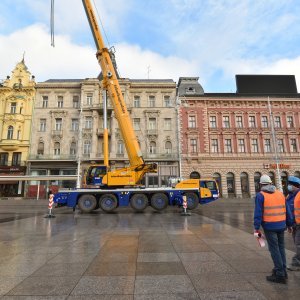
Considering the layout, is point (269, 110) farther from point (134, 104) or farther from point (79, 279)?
point (79, 279)

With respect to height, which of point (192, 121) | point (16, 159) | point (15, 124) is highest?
point (192, 121)

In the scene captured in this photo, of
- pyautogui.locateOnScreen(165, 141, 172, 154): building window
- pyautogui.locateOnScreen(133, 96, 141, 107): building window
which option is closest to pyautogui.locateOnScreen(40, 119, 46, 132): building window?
pyautogui.locateOnScreen(133, 96, 141, 107): building window

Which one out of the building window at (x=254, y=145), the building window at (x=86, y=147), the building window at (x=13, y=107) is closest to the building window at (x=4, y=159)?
the building window at (x=13, y=107)

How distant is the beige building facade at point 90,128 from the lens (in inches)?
1329

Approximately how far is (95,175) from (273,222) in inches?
568

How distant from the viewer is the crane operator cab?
17062 mm

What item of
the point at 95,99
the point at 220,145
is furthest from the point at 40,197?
the point at 220,145

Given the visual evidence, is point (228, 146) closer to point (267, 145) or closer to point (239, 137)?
point (239, 137)

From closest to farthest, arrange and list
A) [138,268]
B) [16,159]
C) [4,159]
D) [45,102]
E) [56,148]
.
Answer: [138,268]
[4,159]
[16,159]
[56,148]
[45,102]

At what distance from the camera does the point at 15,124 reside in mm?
34562

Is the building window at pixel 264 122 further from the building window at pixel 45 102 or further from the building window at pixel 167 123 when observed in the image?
the building window at pixel 45 102

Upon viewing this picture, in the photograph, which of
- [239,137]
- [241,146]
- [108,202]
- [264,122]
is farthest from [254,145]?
[108,202]

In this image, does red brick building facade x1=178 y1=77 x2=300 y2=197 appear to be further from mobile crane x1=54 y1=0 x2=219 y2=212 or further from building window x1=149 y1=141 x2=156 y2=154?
mobile crane x1=54 y1=0 x2=219 y2=212

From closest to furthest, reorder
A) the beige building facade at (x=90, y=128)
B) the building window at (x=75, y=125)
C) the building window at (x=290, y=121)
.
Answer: the beige building facade at (x=90, y=128), the building window at (x=75, y=125), the building window at (x=290, y=121)
